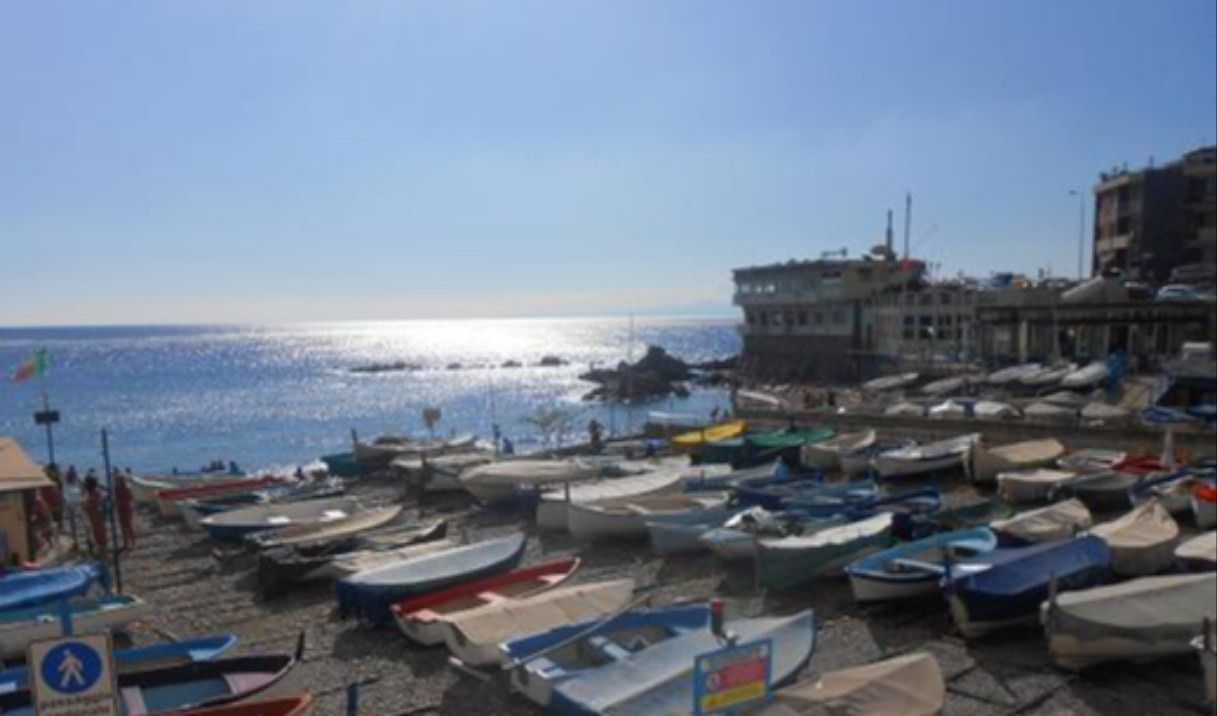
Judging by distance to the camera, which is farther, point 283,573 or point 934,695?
point 283,573

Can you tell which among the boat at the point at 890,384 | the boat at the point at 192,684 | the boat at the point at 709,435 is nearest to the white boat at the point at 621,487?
the boat at the point at 709,435

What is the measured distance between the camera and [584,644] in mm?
12188

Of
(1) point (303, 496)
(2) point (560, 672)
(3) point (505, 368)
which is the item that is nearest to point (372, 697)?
(2) point (560, 672)

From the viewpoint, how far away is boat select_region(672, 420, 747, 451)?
110ft

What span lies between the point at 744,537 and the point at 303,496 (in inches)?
587

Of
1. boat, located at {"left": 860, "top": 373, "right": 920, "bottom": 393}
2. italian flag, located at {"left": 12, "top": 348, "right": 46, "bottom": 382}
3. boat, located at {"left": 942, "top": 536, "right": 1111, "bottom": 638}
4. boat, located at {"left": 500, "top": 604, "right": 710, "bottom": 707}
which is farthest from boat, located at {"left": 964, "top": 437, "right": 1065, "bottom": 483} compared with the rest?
italian flag, located at {"left": 12, "top": 348, "right": 46, "bottom": 382}

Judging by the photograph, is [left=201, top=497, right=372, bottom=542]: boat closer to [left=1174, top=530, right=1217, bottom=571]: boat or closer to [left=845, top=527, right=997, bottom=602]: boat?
[left=845, top=527, right=997, bottom=602]: boat

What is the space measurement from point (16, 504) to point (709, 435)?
23.7m

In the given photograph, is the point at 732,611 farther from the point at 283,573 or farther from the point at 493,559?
the point at 283,573

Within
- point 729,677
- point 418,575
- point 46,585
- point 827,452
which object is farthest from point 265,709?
point 827,452

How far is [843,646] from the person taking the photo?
1433cm

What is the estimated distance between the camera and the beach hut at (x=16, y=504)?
59.0 ft

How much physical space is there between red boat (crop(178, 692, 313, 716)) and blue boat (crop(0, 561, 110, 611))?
771 cm

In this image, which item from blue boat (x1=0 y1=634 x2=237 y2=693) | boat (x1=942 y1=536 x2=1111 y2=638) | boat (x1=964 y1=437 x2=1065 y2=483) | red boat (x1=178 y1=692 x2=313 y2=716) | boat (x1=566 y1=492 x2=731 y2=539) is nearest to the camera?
red boat (x1=178 y1=692 x2=313 y2=716)
